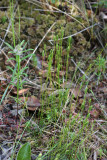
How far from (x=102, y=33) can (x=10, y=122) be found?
179cm

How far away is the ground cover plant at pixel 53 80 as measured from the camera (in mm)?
1625

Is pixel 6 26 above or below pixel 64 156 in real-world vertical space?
above

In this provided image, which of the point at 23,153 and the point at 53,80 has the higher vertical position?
the point at 53,80

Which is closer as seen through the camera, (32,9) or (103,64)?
(103,64)

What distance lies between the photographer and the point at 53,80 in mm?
2184

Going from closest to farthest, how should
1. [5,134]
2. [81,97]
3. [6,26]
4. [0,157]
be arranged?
1. [0,157]
2. [5,134]
3. [81,97]
4. [6,26]

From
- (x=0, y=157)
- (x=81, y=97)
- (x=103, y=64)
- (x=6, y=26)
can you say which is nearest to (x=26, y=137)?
(x=0, y=157)

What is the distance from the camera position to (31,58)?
2.31m

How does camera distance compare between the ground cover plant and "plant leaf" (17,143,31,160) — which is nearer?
"plant leaf" (17,143,31,160)

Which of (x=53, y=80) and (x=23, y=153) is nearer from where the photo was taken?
(x=23, y=153)

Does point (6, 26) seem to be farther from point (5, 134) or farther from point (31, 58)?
point (5, 134)

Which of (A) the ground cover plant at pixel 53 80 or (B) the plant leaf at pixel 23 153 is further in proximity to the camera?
(A) the ground cover plant at pixel 53 80

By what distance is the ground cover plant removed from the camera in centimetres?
162

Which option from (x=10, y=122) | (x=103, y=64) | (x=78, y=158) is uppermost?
(x=103, y=64)
